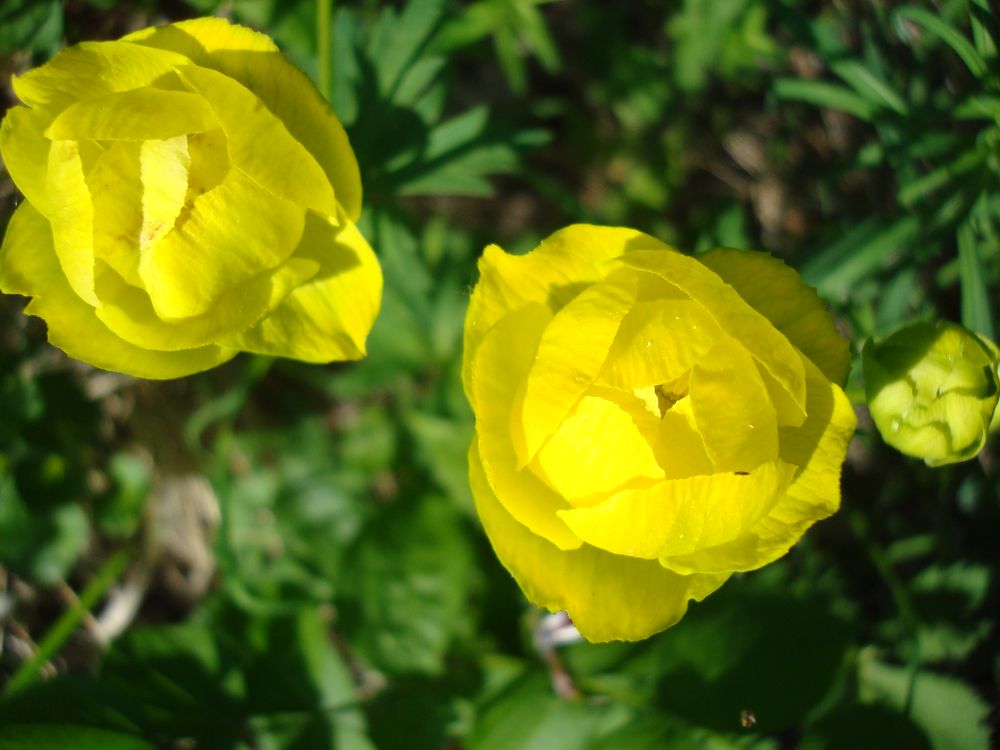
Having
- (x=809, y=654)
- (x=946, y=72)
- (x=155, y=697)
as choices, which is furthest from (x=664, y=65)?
(x=155, y=697)

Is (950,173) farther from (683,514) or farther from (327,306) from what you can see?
(327,306)

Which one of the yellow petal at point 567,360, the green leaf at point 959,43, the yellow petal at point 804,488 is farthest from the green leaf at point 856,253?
the yellow petal at point 567,360

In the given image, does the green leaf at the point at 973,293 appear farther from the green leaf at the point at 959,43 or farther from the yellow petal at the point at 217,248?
the yellow petal at the point at 217,248

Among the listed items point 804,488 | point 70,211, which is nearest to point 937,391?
point 804,488

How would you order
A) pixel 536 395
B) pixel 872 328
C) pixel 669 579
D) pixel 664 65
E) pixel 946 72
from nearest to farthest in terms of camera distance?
pixel 536 395 < pixel 669 579 < pixel 872 328 < pixel 946 72 < pixel 664 65

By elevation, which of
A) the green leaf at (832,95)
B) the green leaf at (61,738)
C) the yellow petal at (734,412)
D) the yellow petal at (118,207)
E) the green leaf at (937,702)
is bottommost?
the green leaf at (937,702)

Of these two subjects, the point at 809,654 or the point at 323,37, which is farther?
the point at 809,654

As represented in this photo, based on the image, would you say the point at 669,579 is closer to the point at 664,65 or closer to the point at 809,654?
the point at 809,654
